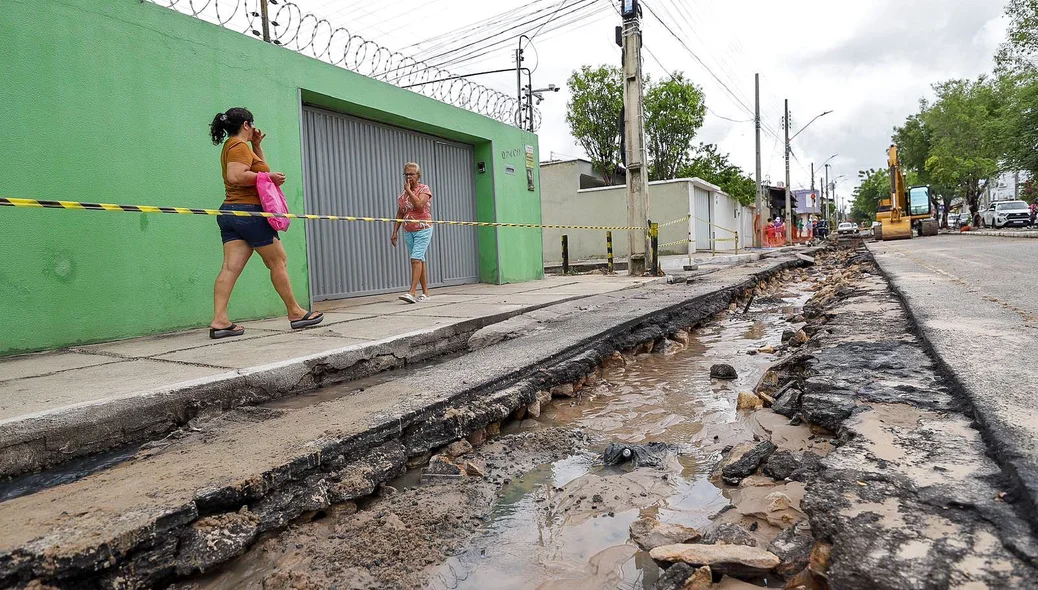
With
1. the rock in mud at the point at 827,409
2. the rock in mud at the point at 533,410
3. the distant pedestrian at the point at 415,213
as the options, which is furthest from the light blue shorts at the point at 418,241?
the rock in mud at the point at 827,409

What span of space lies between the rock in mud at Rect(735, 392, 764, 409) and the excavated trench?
5 cm

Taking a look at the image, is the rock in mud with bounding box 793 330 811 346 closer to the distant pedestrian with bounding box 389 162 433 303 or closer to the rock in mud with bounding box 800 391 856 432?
the rock in mud with bounding box 800 391 856 432

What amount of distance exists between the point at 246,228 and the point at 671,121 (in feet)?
83.4

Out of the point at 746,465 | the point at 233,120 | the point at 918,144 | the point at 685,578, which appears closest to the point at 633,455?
the point at 746,465

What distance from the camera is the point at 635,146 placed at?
10.1m

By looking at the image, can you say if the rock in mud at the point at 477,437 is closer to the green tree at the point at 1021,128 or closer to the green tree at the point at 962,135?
the green tree at the point at 1021,128

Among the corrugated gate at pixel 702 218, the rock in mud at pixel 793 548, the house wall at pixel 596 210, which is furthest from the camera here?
the corrugated gate at pixel 702 218

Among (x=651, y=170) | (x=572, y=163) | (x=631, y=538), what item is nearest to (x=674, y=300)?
(x=631, y=538)

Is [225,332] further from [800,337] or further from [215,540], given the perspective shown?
[800,337]

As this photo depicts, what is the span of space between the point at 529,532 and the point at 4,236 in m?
3.88

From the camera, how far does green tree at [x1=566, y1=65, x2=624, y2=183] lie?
25.9 m

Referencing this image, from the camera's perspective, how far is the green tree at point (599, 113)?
1021 inches

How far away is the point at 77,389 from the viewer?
2605mm

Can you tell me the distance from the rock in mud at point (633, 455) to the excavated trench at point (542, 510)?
0.08 feet
